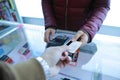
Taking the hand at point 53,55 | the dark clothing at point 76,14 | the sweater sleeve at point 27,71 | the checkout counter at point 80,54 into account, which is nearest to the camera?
the sweater sleeve at point 27,71

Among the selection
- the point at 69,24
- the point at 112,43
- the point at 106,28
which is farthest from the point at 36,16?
the point at 112,43

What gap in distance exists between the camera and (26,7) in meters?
1.69

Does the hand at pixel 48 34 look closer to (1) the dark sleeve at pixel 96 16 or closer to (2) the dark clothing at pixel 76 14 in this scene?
(2) the dark clothing at pixel 76 14

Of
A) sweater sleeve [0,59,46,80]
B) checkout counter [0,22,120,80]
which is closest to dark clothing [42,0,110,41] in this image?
checkout counter [0,22,120,80]

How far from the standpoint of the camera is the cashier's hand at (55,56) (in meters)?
0.50

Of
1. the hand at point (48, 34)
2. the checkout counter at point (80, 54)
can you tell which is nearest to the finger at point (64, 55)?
the checkout counter at point (80, 54)

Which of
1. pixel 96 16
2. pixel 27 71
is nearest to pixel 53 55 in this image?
pixel 27 71

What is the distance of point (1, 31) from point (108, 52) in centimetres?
79

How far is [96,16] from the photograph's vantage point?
29.5 inches

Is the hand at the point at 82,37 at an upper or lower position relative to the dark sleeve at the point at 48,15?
lower

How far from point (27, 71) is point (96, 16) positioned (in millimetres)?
489

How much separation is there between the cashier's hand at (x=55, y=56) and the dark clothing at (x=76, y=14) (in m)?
0.20

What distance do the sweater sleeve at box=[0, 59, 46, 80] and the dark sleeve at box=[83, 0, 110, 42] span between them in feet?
1.20

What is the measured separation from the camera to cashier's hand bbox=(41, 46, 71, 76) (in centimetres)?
50
